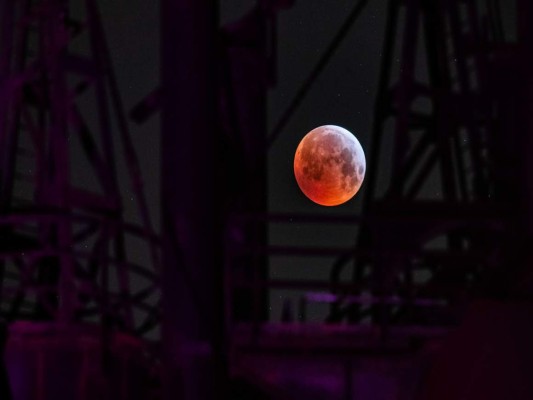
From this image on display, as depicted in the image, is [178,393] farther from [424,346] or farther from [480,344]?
[480,344]

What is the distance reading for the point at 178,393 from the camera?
6844 millimetres

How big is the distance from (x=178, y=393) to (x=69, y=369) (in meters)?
2.61

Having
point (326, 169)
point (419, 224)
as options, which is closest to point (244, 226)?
point (419, 224)

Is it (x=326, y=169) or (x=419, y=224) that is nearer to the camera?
(x=419, y=224)

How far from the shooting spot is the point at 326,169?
48.2ft

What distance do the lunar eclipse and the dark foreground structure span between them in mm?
3711

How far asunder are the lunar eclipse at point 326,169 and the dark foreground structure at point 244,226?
12.2ft

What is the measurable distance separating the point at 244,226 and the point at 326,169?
593 cm

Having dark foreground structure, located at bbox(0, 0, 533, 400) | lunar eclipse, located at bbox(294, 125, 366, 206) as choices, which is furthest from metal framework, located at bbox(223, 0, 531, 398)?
lunar eclipse, located at bbox(294, 125, 366, 206)

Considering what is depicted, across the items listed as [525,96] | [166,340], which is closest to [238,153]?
[166,340]

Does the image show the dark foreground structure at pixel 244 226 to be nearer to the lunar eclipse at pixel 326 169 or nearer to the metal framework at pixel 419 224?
the metal framework at pixel 419 224

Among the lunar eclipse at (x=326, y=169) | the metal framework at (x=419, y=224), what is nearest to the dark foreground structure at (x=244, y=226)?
the metal framework at (x=419, y=224)

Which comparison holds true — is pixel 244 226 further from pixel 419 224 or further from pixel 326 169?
pixel 326 169

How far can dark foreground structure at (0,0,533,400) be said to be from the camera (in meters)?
6.68
